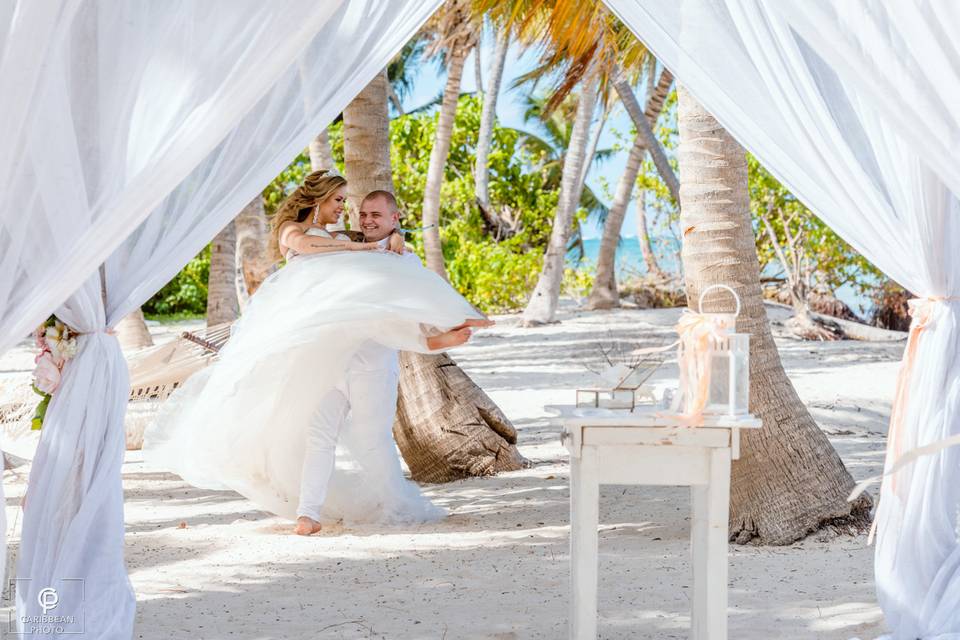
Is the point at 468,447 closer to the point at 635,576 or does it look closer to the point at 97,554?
the point at 635,576

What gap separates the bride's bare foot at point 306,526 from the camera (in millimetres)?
5105

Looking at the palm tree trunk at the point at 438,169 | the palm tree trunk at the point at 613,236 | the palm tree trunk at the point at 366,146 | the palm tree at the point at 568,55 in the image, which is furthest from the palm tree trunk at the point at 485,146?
the palm tree trunk at the point at 366,146

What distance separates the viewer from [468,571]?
4.52 metres

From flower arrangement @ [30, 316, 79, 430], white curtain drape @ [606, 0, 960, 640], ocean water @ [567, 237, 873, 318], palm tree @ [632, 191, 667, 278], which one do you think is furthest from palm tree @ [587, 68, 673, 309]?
flower arrangement @ [30, 316, 79, 430]

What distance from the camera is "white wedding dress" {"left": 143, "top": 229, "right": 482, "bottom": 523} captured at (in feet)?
15.9

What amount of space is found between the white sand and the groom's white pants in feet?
0.90

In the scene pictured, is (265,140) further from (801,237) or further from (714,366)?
(801,237)

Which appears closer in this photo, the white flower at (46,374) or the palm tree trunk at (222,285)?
the white flower at (46,374)

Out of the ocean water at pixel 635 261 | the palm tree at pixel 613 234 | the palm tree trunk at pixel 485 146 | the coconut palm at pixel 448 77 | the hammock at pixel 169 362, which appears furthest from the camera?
the palm tree trunk at pixel 485 146

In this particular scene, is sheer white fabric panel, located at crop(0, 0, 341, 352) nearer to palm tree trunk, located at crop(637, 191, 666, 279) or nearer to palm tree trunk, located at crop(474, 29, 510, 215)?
palm tree trunk, located at crop(637, 191, 666, 279)

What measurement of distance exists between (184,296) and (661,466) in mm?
20236

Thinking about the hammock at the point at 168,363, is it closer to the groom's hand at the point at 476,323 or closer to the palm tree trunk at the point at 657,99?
the groom's hand at the point at 476,323

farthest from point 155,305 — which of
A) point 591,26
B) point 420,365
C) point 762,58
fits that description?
point 762,58

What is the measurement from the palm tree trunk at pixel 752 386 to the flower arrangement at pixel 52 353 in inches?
99.3
